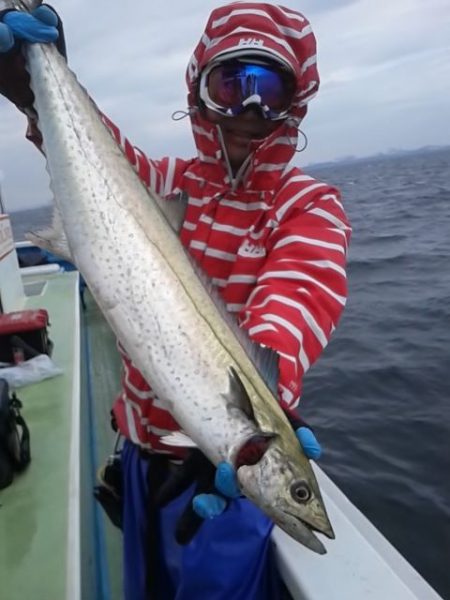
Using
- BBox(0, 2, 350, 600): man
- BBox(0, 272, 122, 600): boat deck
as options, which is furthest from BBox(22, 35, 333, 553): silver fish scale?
BBox(0, 272, 122, 600): boat deck

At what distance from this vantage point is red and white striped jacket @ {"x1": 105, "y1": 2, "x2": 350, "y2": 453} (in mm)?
1997

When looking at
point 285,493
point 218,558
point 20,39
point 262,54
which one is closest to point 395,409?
point 218,558

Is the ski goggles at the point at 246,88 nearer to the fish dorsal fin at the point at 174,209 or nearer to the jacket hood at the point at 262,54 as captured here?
the jacket hood at the point at 262,54

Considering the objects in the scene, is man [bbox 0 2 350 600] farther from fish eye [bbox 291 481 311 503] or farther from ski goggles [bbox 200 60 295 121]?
fish eye [bbox 291 481 311 503]

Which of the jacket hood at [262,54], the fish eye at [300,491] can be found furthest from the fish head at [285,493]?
the jacket hood at [262,54]

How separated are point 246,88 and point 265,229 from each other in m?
0.55

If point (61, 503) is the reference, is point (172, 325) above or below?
above

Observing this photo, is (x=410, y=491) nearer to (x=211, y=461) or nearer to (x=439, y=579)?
(x=439, y=579)

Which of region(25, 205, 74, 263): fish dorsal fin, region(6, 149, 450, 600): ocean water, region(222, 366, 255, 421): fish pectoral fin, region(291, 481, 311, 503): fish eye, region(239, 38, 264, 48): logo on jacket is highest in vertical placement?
region(239, 38, 264, 48): logo on jacket

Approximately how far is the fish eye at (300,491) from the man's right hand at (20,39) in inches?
71.9

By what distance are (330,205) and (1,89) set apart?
4.64 feet

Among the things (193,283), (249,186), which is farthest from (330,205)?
(193,283)

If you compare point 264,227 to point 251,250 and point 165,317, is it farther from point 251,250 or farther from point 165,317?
point 165,317

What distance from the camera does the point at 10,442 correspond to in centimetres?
282
